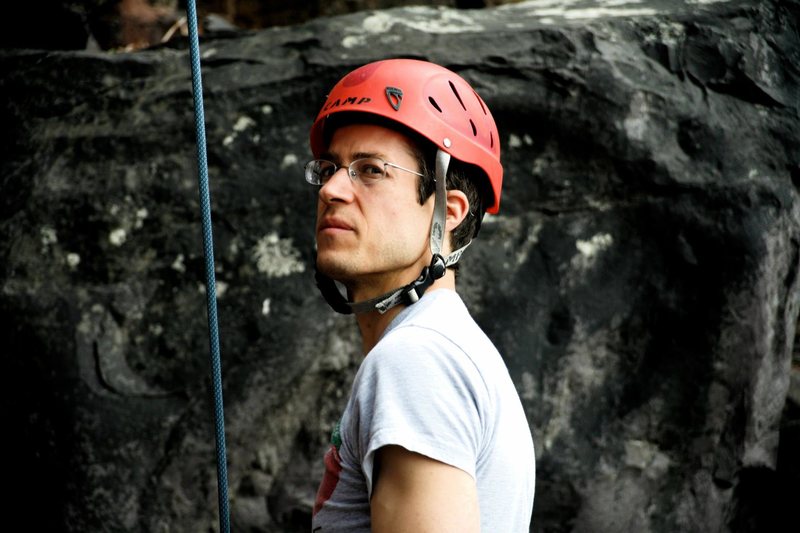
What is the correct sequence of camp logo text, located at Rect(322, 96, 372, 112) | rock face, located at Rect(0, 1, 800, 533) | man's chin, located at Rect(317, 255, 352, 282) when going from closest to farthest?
man's chin, located at Rect(317, 255, 352, 282)
camp logo text, located at Rect(322, 96, 372, 112)
rock face, located at Rect(0, 1, 800, 533)

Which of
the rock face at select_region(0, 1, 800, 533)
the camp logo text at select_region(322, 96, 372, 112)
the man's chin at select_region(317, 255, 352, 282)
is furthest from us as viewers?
the rock face at select_region(0, 1, 800, 533)

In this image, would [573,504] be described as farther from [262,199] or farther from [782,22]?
[782,22]

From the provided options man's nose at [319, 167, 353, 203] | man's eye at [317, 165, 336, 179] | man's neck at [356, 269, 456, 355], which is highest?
man's nose at [319, 167, 353, 203]

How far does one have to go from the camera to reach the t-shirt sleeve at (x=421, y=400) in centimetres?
128

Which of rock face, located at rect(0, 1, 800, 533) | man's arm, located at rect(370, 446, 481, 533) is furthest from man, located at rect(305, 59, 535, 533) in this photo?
rock face, located at rect(0, 1, 800, 533)

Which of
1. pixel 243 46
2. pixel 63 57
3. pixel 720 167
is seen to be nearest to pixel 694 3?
pixel 720 167

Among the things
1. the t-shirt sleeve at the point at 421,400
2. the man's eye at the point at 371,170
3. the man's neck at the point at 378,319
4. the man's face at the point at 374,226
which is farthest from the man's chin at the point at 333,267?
the t-shirt sleeve at the point at 421,400

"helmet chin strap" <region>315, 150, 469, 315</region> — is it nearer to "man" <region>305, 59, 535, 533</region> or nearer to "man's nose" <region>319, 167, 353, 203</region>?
"man" <region>305, 59, 535, 533</region>

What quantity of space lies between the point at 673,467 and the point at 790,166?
4.81 ft

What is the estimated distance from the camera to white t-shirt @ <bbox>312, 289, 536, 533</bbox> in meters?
1.29

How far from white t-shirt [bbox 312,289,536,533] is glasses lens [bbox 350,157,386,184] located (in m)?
0.35

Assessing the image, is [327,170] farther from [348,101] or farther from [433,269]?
[433,269]

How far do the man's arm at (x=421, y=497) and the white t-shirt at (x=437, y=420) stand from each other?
0.02 metres

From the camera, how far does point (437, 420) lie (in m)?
1.29
